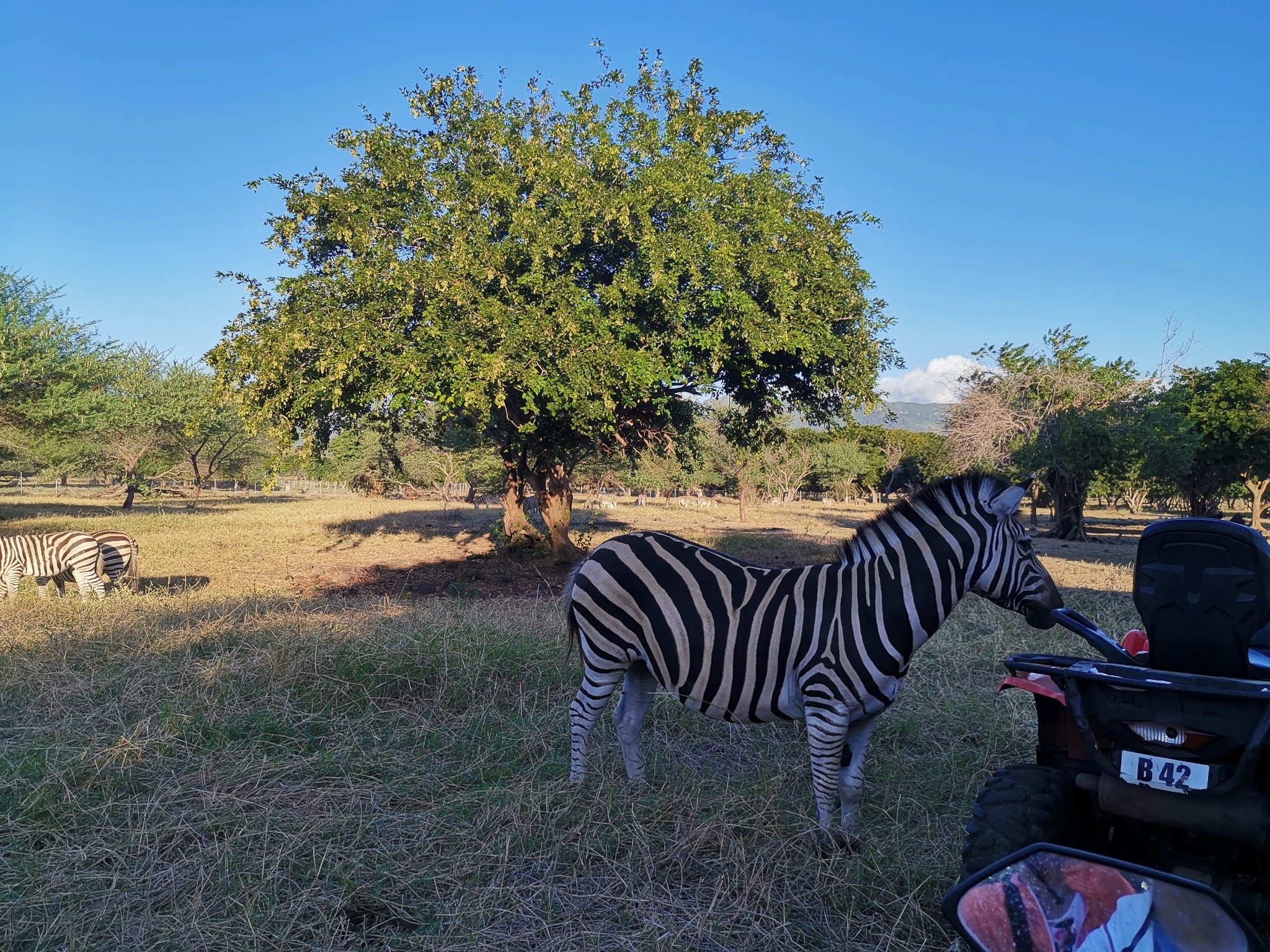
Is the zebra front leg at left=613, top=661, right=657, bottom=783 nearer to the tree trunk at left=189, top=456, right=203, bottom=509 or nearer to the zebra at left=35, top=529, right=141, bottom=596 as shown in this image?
the zebra at left=35, top=529, right=141, bottom=596

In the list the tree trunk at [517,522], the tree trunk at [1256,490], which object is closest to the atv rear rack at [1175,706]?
the tree trunk at [517,522]

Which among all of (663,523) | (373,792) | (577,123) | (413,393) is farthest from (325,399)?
(663,523)

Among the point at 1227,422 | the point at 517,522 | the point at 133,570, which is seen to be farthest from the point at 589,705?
the point at 1227,422

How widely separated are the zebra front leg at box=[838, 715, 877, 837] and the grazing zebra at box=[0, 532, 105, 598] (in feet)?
38.3

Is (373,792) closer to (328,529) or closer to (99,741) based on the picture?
(99,741)

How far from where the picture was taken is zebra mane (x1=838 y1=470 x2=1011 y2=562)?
4.19 m

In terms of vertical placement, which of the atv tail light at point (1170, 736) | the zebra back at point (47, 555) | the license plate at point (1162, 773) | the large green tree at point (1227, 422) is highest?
the large green tree at point (1227, 422)

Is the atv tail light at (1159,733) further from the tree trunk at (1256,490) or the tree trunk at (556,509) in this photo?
the tree trunk at (1256,490)

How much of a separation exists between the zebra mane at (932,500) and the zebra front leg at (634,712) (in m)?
1.48

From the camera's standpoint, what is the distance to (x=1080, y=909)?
1.93 m

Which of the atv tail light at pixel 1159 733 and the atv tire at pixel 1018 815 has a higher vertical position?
the atv tail light at pixel 1159 733

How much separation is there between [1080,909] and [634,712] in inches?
126

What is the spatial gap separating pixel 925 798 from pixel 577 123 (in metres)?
12.8

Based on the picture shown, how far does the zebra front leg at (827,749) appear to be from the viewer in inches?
157
